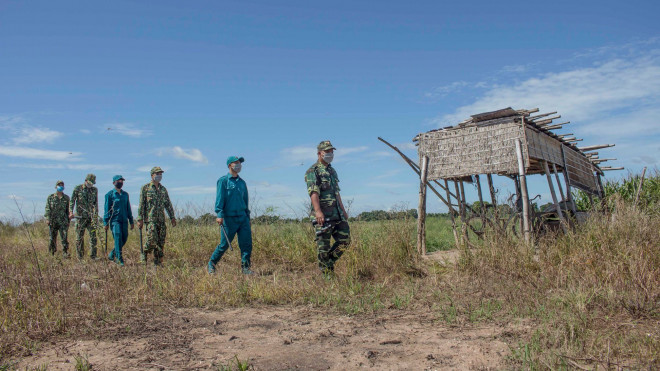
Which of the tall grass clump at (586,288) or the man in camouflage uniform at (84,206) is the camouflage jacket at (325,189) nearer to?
the tall grass clump at (586,288)

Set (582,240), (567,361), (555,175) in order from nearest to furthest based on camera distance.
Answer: (567,361)
(582,240)
(555,175)

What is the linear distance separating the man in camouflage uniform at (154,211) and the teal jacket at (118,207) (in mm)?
690

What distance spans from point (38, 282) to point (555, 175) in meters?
9.49

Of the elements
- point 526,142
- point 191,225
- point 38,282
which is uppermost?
point 526,142

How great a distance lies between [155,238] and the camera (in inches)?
344


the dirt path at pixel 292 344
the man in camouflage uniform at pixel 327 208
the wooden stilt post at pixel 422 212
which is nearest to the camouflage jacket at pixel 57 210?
the man in camouflage uniform at pixel 327 208

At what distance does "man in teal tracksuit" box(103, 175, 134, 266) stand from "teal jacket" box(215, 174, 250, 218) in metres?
2.78

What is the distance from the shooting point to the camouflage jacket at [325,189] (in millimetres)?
6768

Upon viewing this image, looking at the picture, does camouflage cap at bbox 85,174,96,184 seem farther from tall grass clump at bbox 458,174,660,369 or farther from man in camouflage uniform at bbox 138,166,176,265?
tall grass clump at bbox 458,174,660,369

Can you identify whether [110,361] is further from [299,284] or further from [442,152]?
[442,152]

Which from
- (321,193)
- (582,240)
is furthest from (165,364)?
(582,240)

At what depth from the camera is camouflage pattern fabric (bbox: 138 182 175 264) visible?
872 cm

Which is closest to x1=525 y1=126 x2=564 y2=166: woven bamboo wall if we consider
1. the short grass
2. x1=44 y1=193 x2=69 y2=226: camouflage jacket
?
the short grass

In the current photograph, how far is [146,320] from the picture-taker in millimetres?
5059
